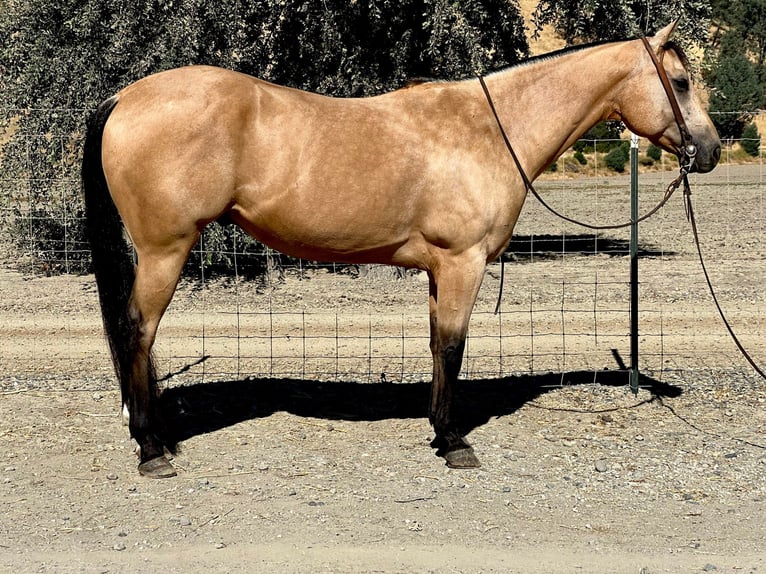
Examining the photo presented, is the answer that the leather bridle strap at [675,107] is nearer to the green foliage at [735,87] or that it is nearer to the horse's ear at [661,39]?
the horse's ear at [661,39]

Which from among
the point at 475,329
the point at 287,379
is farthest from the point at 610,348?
the point at 287,379

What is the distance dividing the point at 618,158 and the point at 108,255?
961 inches

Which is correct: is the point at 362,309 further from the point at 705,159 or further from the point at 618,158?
the point at 618,158

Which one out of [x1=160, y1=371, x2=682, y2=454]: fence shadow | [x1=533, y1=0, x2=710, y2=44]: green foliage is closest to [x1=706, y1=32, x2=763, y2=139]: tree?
[x1=533, y1=0, x2=710, y2=44]: green foliage

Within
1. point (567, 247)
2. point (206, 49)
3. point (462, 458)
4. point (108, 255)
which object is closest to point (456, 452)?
point (462, 458)

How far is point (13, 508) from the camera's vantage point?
4855mm

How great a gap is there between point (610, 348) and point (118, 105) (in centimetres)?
498

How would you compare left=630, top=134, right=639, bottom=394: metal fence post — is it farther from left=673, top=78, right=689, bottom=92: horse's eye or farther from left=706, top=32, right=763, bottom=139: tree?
left=706, top=32, right=763, bottom=139: tree

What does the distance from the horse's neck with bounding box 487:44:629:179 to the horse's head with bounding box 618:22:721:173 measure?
0.13 meters

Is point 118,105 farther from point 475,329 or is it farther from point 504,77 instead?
point 475,329

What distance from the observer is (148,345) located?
5246 millimetres

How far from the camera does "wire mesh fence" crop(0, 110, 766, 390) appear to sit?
7.96 metres

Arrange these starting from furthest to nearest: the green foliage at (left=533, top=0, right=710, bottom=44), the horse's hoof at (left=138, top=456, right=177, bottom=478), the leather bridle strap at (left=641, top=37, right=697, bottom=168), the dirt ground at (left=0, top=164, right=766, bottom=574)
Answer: the green foliage at (left=533, top=0, right=710, bottom=44)
the leather bridle strap at (left=641, top=37, right=697, bottom=168)
the horse's hoof at (left=138, top=456, right=177, bottom=478)
the dirt ground at (left=0, top=164, right=766, bottom=574)

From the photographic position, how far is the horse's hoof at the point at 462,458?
5.46 meters
